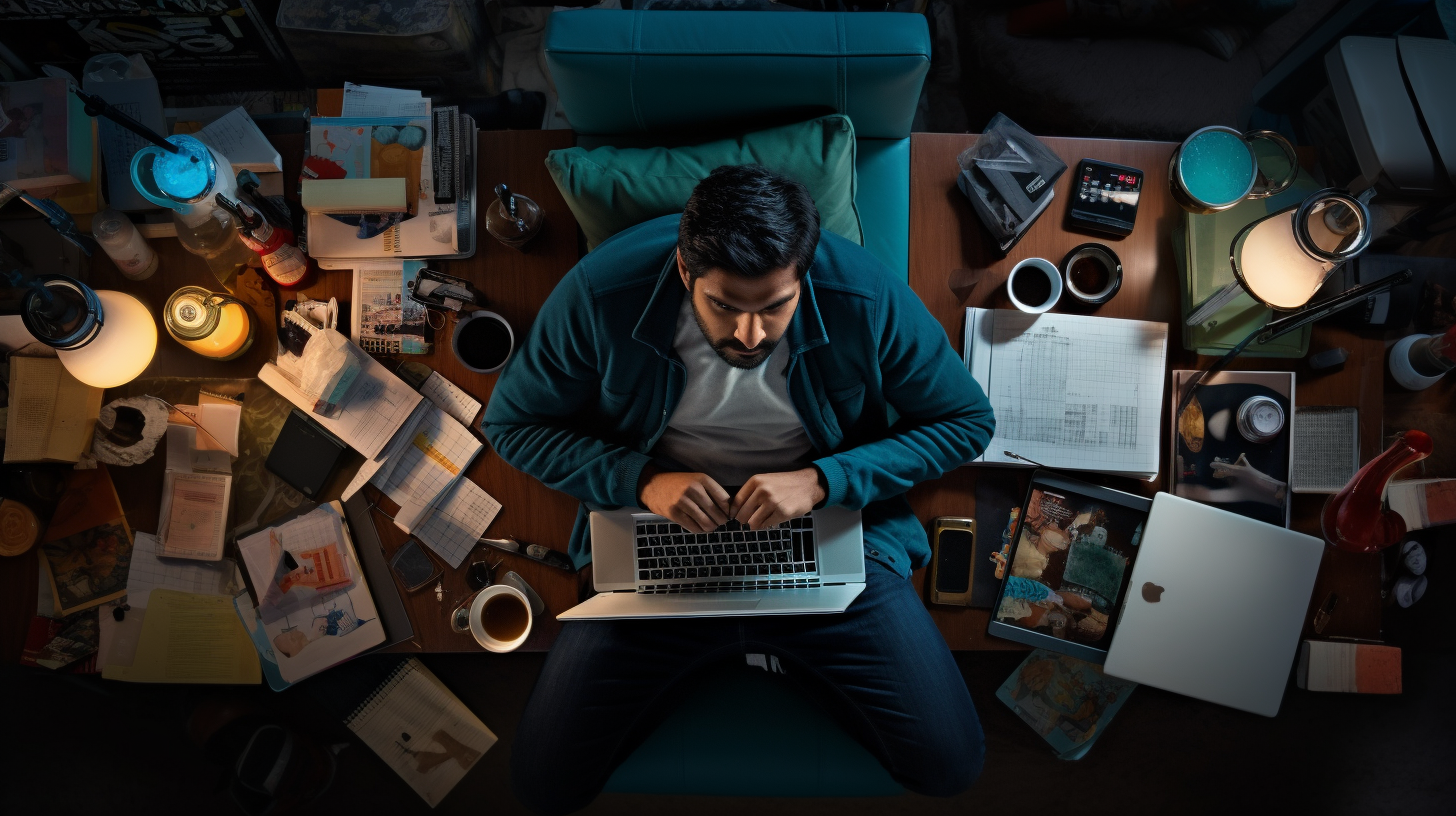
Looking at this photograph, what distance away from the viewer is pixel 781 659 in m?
1.56

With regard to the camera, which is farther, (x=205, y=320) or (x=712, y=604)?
(x=205, y=320)

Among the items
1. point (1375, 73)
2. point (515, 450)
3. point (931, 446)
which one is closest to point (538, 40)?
point (515, 450)

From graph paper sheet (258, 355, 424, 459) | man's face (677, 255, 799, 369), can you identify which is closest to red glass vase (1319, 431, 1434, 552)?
man's face (677, 255, 799, 369)

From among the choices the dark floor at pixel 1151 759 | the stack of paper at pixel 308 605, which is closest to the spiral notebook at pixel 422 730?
the dark floor at pixel 1151 759

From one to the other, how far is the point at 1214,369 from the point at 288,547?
196 centimetres

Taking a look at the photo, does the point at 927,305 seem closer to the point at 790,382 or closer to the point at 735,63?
the point at 790,382

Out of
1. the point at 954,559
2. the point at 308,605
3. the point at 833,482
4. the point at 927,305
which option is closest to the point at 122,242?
the point at 308,605

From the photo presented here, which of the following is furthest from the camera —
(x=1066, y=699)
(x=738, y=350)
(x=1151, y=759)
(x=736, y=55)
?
(x=1151, y=759)

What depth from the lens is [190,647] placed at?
160 cm

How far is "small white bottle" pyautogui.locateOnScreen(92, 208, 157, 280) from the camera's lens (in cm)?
151

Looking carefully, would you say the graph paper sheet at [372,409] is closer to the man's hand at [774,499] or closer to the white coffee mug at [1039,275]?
the man's hand at [774,499]

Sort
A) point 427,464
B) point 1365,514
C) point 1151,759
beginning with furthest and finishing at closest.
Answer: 1. point 1151,759
2. point 427,464
3. point 1365,514

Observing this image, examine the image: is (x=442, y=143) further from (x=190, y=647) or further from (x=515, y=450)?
(x=190, y=647)

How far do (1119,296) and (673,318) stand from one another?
0.93m
